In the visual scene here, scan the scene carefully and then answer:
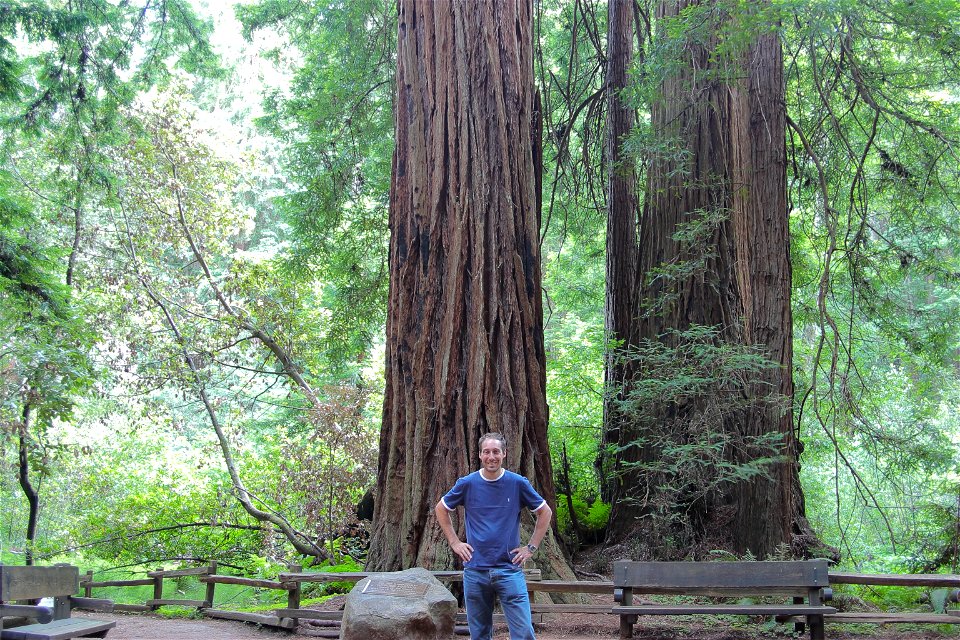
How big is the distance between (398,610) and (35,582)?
2277 mm

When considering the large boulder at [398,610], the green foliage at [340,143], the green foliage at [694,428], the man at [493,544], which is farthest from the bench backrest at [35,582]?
the green foliage at [340,143]

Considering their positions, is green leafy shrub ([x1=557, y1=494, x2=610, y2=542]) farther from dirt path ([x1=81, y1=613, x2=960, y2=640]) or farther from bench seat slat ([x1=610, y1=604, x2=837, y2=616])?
bench seat slat ([x1=610, y1=604, x2=837, y2=616])

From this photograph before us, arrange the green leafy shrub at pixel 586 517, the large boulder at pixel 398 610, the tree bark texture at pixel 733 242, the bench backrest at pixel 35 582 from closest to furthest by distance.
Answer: the bench backrest at pixel 35 582 < the large boulder at pixel 398 610 < the tree bark texture at pixel 733 242 < the green leafy shrub at pixel 586 517

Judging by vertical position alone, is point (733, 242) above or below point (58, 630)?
above

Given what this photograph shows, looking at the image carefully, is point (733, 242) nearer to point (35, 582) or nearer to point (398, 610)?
point (398, 610)

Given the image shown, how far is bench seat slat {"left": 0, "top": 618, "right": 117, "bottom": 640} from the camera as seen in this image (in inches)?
189

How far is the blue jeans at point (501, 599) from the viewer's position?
4.41 m

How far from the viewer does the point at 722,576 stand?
20.0 feet

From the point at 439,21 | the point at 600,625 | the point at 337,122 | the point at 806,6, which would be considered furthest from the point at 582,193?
the point at 600,625

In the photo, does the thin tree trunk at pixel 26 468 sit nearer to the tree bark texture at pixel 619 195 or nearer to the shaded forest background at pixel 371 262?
the shaded forest background at pixel 371 262

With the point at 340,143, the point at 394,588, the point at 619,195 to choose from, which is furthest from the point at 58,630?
the point at 340,143

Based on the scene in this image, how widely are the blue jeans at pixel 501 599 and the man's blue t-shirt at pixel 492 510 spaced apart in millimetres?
58

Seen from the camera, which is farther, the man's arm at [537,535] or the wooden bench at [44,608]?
the wooden bench at [44,608]

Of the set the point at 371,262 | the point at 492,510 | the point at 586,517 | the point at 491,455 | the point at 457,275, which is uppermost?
the point at 371,262
